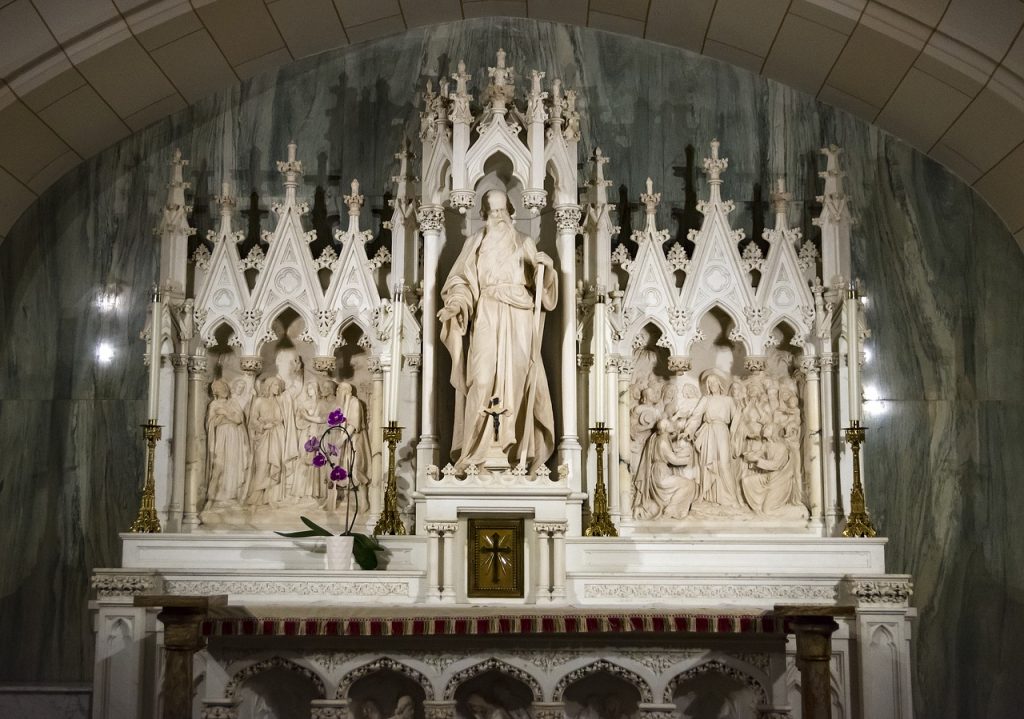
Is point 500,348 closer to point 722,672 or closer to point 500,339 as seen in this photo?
point 500,339

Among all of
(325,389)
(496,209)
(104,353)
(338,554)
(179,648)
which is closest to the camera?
(179,648)

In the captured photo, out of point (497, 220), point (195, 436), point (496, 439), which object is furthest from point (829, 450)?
point (195, 436)

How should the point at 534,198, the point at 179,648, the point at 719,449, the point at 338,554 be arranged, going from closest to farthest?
the point at 179,648 < the point at 338,554 < the point at 534,198 < the point at 719,449

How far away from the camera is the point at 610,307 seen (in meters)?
10.2

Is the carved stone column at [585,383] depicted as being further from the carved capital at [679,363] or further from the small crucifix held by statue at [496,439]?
the small crucifix held by statue at [496,439]

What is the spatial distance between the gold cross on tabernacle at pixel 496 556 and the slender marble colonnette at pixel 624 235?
2.37 metres

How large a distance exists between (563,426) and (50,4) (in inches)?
187

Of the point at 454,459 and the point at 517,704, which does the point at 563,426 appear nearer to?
the point at 454,459

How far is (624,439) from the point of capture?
33.1 ft

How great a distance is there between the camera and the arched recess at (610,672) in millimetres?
8273

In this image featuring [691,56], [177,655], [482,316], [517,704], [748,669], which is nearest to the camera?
[177,655]

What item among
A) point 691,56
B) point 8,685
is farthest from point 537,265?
point 8,685

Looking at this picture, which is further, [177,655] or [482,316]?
[482,316]

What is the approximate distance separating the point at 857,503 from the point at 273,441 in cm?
426
